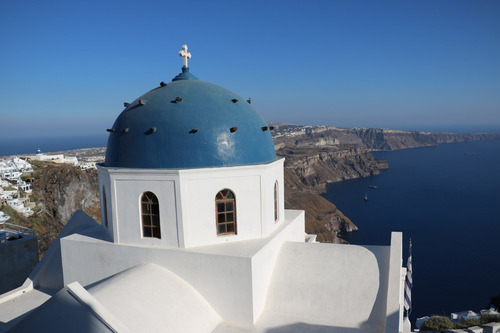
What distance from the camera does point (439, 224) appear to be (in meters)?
61.2

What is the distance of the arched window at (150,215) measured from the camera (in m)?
8.77

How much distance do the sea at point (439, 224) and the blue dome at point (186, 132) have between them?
104 ft

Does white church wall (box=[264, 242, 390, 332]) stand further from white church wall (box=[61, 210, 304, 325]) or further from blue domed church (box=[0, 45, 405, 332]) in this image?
white church wall (box=[61, 210, 304, 325])

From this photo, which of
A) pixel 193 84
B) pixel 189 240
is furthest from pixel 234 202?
pixel 193 84

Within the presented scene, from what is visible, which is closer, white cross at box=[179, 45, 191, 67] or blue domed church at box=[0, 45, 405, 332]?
blue domed church at box=[0, 45, 405, 332]

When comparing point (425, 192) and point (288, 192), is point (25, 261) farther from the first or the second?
point (425, 192)

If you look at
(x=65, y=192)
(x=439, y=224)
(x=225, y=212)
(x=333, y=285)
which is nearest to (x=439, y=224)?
(x=439, y=224)

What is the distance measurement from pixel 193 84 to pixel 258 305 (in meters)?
6.10

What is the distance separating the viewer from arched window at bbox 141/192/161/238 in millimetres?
8773

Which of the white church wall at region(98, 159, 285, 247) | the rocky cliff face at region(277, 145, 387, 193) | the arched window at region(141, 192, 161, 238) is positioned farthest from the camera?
the rocky cliff face at region(277, 145, 387, 193)

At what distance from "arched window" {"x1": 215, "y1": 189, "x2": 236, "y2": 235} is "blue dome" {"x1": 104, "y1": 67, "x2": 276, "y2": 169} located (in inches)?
32.4

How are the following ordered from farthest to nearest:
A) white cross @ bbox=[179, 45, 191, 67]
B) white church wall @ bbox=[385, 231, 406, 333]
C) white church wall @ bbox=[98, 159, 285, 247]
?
white cross @ bbox=[179, 45, 191, 67] → white church wall @ bbox=[98, 159, 285, 247] → white church wall @ bbox=[385, 231, 406, 333]

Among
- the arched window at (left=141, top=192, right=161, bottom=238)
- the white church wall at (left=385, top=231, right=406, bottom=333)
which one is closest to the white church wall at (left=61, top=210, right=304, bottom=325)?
the arched window at (left=141, top=192, right=161, bottom=238)

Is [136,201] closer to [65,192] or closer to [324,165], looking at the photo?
[65,192]
